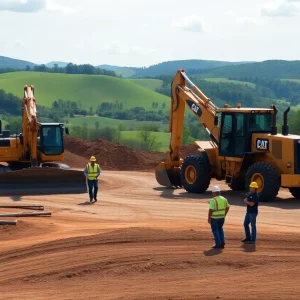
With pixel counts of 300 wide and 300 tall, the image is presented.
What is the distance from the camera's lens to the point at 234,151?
26.6 metres

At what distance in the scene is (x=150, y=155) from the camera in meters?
44.6

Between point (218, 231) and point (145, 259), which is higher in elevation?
point (218, 231)

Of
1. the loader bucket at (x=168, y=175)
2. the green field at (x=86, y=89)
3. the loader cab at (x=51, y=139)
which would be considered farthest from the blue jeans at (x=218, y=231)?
the green field at (x=86, y=89)

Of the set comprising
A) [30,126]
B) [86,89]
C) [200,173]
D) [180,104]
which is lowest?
[200,173]

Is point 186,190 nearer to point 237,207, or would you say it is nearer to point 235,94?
point 237,207

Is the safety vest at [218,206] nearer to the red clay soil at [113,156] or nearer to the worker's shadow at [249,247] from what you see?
the worker's shadow at [249,247]

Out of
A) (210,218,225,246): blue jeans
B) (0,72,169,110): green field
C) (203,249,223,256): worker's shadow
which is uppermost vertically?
(0,72,169,110): green field

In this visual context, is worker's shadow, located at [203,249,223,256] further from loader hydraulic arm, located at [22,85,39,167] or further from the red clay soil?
the red clay soil

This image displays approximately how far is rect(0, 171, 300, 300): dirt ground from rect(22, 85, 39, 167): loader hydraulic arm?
26.2 ft

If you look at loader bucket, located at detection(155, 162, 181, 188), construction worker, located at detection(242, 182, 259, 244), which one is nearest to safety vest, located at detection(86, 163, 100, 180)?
loader bucket, located at detection(155, 162, 181, 188)

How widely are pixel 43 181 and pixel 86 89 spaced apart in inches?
5917

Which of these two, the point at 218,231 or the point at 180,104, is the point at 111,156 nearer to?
the point at 180,104

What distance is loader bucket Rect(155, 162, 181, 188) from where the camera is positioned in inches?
1172

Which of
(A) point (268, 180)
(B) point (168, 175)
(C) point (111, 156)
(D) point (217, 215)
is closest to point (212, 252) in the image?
(D) point (217, 215)
